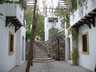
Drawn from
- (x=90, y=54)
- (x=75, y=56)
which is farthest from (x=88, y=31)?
(x=75, y=56)

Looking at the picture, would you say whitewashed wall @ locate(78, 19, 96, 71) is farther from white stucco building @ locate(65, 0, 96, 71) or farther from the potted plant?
the potted plant

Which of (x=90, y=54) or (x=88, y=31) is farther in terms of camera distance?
(x=88, y=31)

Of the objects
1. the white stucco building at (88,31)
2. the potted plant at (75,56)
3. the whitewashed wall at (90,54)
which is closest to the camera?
the white stucco building at (88,31)

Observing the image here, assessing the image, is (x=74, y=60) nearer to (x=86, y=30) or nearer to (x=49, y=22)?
(x=86, y=30)

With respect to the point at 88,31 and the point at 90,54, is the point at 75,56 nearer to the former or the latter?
the point at 90,54

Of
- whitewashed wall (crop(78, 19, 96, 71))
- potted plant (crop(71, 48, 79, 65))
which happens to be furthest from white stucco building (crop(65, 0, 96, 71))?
potted plant (crop(71, 48, 79, 65))

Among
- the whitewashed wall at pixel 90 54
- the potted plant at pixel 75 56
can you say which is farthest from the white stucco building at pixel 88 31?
the potted plant at pixel 75 56

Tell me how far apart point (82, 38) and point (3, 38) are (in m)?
6.28

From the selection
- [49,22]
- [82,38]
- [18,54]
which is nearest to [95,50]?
[82,38]

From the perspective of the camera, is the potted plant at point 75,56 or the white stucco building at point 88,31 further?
the potted plant at point 75,56

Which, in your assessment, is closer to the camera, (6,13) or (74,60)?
(6,13)

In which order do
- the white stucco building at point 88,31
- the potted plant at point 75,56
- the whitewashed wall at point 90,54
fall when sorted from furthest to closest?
the potted plant at point 75,56 → the whitewashed wall at point 90,54 → the white stucco building at point 88,31

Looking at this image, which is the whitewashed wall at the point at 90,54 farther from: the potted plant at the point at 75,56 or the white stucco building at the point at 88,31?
the potted plant at the point at 75,56

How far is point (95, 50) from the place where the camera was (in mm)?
9430
